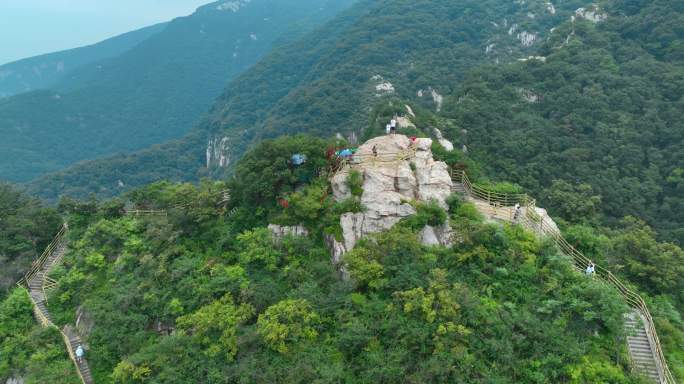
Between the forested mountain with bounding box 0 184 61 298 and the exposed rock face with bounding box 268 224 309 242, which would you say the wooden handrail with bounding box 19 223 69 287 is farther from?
the exposed rock face with bounding box 268 224 309 242

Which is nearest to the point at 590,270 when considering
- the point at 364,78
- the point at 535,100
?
the point at 535,100

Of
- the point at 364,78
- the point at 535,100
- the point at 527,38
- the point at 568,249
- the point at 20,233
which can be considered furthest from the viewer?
the point at 364,78

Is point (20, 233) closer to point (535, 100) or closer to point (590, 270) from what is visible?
point (590, 270)

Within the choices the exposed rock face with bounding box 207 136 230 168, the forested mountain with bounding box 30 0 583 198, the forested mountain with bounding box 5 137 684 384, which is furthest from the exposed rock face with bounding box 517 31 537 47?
the forested mountain with bounding box 5 137 684 384

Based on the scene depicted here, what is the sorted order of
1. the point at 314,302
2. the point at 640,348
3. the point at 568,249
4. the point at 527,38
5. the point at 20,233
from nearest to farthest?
the point at 640,348
the point at 314,302
the point at 568,249
the point at 20,233
the point at 527,38

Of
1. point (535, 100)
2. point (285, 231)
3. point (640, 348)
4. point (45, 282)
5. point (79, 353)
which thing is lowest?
point (535, 100)

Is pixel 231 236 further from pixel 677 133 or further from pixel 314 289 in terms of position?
pixel 677 133

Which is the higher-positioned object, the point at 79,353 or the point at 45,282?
the point at 45,282
